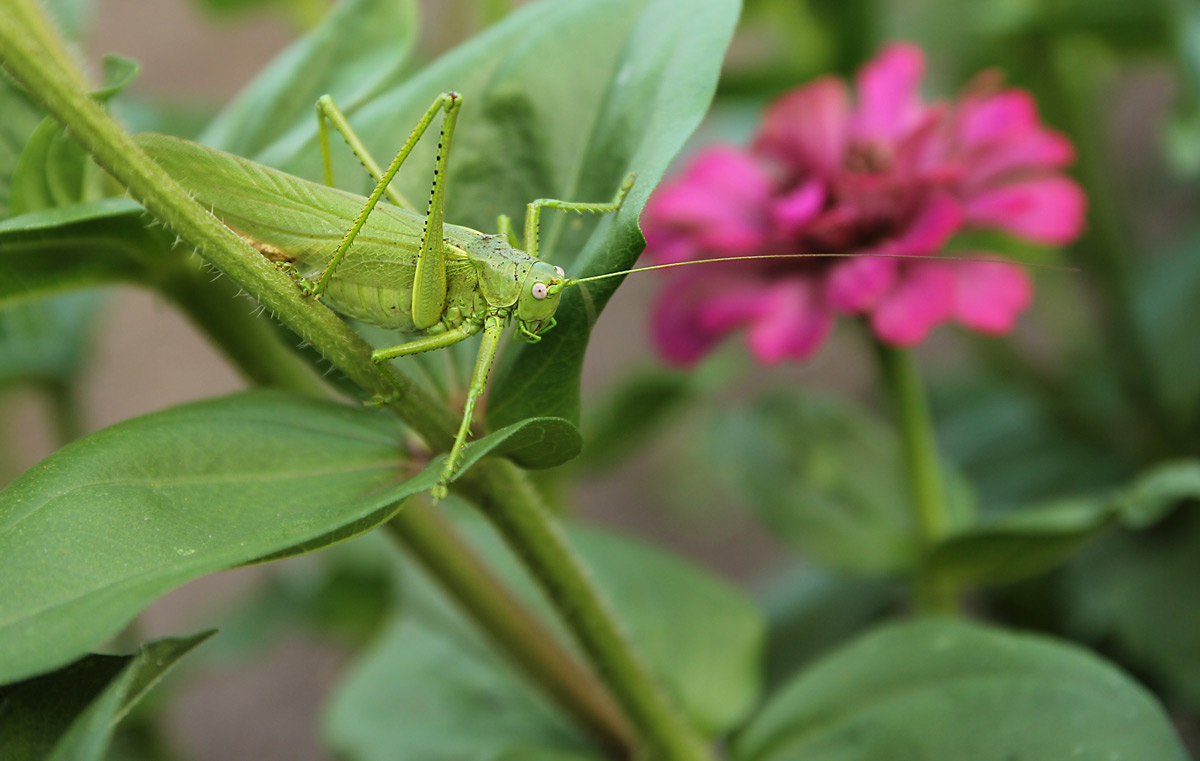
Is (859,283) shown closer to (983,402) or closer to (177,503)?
(177,503)

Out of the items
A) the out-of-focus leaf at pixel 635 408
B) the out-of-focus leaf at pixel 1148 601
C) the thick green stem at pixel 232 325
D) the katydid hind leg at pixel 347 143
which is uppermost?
the katydid hind leg at pixel 347 143

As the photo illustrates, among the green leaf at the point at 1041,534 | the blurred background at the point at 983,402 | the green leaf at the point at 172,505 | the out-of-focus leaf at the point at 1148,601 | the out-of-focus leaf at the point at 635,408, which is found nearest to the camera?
the green leaf at the point at 172,505

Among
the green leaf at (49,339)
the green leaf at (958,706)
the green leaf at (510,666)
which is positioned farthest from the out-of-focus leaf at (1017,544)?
the green leaf at (49,339)

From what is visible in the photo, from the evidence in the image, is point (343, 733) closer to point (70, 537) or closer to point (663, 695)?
point (663, 695)

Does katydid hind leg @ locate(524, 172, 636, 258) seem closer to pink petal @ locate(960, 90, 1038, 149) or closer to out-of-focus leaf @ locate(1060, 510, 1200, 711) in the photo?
pink petal @ locate(960, 90, 1038, 149)

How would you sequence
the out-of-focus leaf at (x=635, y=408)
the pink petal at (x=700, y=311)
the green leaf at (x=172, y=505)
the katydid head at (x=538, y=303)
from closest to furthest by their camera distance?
the green leaf at (x=172, y=505)
the katydid head at (x=538, y=303)
the pink petal at (x=700, y=311)
the out-of-focus leaf at (x=635, y=408)

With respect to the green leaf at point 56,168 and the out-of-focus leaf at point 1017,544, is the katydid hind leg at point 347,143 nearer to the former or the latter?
the green leaf at point 56,168

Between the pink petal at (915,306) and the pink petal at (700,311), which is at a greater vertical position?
the pink petal at (700,311)

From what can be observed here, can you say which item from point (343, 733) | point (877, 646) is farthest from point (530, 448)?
point (343, 733)
